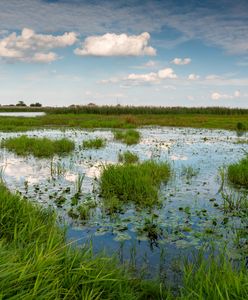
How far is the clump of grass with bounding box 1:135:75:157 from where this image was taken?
19422 millimetres

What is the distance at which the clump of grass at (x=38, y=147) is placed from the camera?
19.4m

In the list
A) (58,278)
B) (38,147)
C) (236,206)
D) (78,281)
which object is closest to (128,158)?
(38,147)

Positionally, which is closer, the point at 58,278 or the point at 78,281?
the point at 58,278

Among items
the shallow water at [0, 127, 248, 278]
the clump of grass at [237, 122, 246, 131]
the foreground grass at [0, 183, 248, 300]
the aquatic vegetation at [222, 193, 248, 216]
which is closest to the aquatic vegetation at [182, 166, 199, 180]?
the shallow water at [0, 127, 248, 278]

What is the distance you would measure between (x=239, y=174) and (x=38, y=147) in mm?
11418

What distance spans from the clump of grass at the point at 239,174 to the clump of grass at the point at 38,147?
9.93 metres

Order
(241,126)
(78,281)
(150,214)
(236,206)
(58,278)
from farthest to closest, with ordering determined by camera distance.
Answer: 1. (241,126)
2. (236,206)
3. (150,214)
4. (78,281)
5. (58,278)

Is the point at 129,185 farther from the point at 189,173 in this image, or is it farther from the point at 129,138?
the point at 129,138

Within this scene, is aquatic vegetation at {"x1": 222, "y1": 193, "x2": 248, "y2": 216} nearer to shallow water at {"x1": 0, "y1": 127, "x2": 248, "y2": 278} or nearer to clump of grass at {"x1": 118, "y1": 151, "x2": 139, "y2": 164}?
shallow water at {"x1": 0, "y1": 127, "x2": 248, "y2": 278}

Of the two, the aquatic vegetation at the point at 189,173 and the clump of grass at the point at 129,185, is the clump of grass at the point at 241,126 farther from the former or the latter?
the clump of grass at the point at 129,185

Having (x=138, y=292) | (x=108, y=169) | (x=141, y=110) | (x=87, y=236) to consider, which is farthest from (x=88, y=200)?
(x=141, y=110)

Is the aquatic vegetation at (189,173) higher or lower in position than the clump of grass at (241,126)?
lower

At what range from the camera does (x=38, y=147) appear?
19812 mm

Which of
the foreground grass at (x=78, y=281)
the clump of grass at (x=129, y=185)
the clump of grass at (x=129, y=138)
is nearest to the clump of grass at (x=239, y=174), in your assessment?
the clump of grass at (x=129, y=185)
